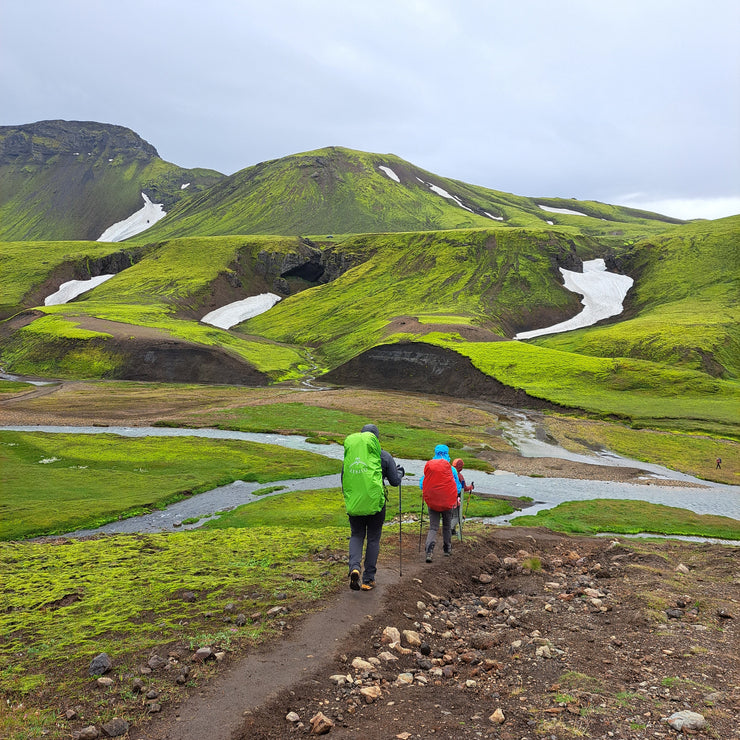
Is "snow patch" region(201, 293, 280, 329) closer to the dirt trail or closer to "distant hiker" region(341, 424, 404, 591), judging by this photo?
"distant hiker" region(341, 424, 404, 591)

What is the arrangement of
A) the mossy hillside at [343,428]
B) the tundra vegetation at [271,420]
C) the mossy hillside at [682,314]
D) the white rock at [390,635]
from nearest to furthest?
the white rock at [390,635] → the tundra vegetation at [271,420] → the mossy hillside at [343,428] → the mossy hillside at [682,314]

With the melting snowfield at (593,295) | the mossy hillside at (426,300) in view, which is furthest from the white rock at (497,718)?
the melting snowfield at (593,295)

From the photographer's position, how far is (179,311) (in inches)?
6885

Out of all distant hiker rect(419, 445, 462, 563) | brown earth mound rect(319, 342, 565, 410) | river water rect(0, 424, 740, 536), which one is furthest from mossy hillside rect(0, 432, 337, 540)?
brown earth mound rect(319, 342, 565, 410)

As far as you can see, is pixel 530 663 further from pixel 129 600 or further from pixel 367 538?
pixel 129 600

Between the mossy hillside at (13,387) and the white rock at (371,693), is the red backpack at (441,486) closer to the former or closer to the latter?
the white rock at (371,693)

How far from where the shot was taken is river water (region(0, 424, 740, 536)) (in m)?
34.7

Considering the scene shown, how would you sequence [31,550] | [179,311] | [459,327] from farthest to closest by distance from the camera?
[179,311] < [459,327] < [31,550]

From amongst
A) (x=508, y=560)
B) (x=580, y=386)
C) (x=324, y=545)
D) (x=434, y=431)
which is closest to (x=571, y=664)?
(x=508, y=560)

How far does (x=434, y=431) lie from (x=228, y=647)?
2448 inches

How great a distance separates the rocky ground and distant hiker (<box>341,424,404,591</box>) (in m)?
Answer: 1.14

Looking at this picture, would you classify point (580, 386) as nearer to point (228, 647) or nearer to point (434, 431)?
point (434, 431)

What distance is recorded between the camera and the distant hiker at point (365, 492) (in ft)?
43.9

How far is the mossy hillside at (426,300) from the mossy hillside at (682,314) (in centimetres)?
2339
